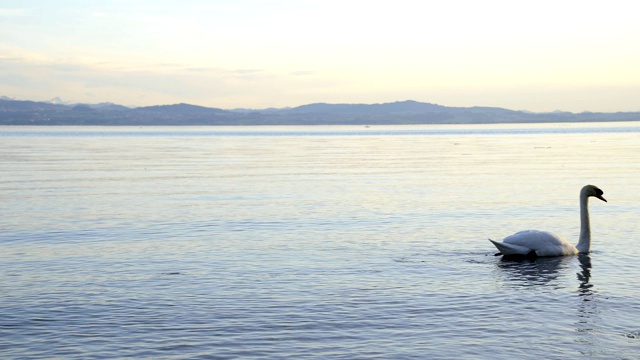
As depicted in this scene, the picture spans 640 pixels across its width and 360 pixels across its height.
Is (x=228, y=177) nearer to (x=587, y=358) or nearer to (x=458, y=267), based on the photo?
(x=458, y=267)

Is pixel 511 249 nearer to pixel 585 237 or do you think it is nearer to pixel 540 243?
pixel 540 243

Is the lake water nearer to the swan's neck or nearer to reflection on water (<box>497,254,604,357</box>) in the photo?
reflection on water (<box>497,254,604,357</box>)

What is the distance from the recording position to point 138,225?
24844 mm

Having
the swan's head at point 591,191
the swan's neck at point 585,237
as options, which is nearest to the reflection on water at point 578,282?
the swan's neck at point 585,237

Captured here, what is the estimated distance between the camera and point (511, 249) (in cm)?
1892

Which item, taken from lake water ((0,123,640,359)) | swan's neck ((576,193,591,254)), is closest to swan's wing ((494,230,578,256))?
lake water ((0,123,640,359))

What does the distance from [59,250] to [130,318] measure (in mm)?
7325

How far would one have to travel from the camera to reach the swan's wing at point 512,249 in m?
18.8

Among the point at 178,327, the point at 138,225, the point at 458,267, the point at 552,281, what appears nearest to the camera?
the point at 178,327

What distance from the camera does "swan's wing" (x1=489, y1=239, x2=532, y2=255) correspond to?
18781mm

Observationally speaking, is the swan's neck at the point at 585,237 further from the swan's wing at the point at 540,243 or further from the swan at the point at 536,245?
the swan's wing at the point at 540,243

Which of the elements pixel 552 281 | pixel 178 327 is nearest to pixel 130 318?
pixel 178 327

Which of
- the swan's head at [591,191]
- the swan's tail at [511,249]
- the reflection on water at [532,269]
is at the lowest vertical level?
the reflection on water at [532,269]

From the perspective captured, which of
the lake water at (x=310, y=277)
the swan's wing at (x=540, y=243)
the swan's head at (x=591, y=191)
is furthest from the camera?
the swan's head at (x=591, y=191)
